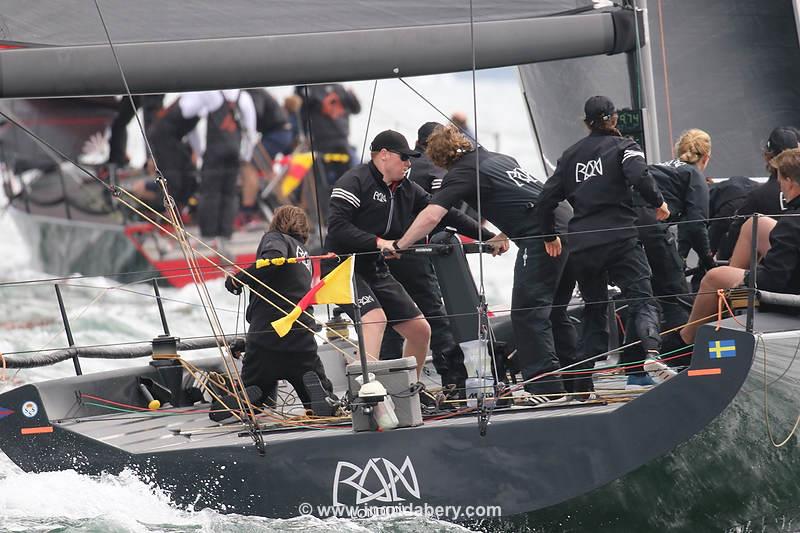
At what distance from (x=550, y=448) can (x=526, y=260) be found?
3.51 ft

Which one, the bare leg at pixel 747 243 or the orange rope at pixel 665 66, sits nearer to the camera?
the bare leg at pixel 747 243

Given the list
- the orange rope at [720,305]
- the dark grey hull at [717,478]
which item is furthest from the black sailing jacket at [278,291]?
the orange rope at [720,305]

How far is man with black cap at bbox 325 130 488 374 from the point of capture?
248 inches

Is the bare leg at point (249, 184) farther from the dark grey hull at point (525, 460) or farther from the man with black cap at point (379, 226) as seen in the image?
the dark grey hull at point (525, 460)

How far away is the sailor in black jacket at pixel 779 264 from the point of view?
5.58m

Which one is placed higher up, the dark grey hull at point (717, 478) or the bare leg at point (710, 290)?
the bare leg at point (710, 290)

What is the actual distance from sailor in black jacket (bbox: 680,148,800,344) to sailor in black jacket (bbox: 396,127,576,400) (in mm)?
560

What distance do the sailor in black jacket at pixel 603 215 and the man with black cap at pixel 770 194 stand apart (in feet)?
1.84

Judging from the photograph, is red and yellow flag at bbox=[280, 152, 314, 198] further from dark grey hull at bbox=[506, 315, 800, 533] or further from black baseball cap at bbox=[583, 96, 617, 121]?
dark grey hull at bbox=[506, 315, 800, 533]

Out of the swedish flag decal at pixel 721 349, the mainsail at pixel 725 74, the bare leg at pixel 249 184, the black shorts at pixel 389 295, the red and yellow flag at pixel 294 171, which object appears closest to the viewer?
the swedish flag decal at pixel 721 349

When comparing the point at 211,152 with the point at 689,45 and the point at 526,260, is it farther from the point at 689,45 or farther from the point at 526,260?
Result: the point at 526,260

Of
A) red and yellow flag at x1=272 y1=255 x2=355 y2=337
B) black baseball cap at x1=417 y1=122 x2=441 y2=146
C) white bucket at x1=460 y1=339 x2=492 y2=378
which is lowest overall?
white bucket at x1=460 y1=339 x2=492 y2=378

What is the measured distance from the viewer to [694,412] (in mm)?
5152

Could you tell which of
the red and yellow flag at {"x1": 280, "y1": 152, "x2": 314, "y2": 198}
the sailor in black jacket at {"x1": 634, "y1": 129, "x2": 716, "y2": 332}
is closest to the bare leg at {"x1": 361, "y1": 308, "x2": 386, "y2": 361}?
the sailor in black jacket at {"x1": 634, "y1": 129, "x2": 716, "y2": 332}
